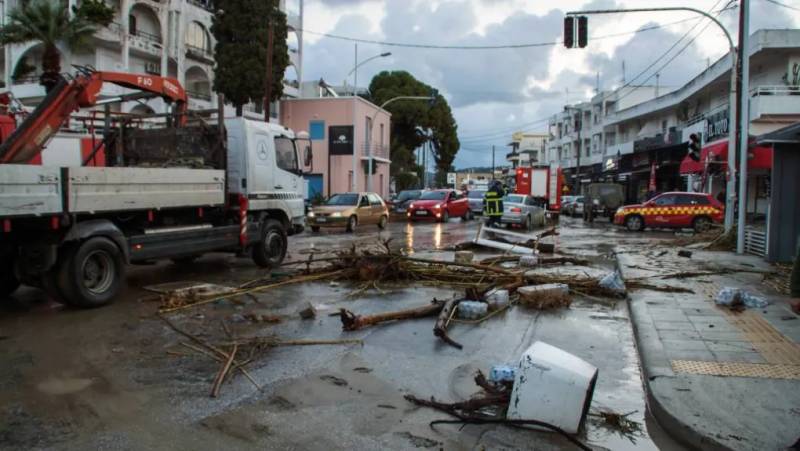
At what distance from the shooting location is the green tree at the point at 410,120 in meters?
58.7

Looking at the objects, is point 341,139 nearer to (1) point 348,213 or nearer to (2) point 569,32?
(1) point 348,213

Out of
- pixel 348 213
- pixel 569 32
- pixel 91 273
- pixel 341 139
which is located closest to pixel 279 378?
pixel 91 273

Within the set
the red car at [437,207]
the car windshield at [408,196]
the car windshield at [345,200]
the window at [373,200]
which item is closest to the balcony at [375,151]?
the car windshield at [408,196]

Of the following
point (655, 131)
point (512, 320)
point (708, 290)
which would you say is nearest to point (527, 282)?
point (512, 320)

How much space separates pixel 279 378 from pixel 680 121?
45297 millimetres

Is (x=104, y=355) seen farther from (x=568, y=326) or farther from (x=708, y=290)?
(x=708, y=290)

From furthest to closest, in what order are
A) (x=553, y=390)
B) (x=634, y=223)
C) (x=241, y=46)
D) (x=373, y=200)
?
(x=241, y=46), (x=634, y=223), (x=373, y=200), (x=553, y=390)

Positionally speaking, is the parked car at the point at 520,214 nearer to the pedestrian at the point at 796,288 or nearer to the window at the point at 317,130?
the window at the point at 317,130

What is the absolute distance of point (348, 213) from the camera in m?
23.5

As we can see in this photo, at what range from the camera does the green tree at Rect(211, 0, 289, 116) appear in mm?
33562

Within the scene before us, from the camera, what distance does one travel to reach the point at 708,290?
960 cm

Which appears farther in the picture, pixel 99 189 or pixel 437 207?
pixel 437 207

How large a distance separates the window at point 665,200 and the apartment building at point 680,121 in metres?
2.15

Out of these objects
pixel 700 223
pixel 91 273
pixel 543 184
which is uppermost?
pixel 543 184
